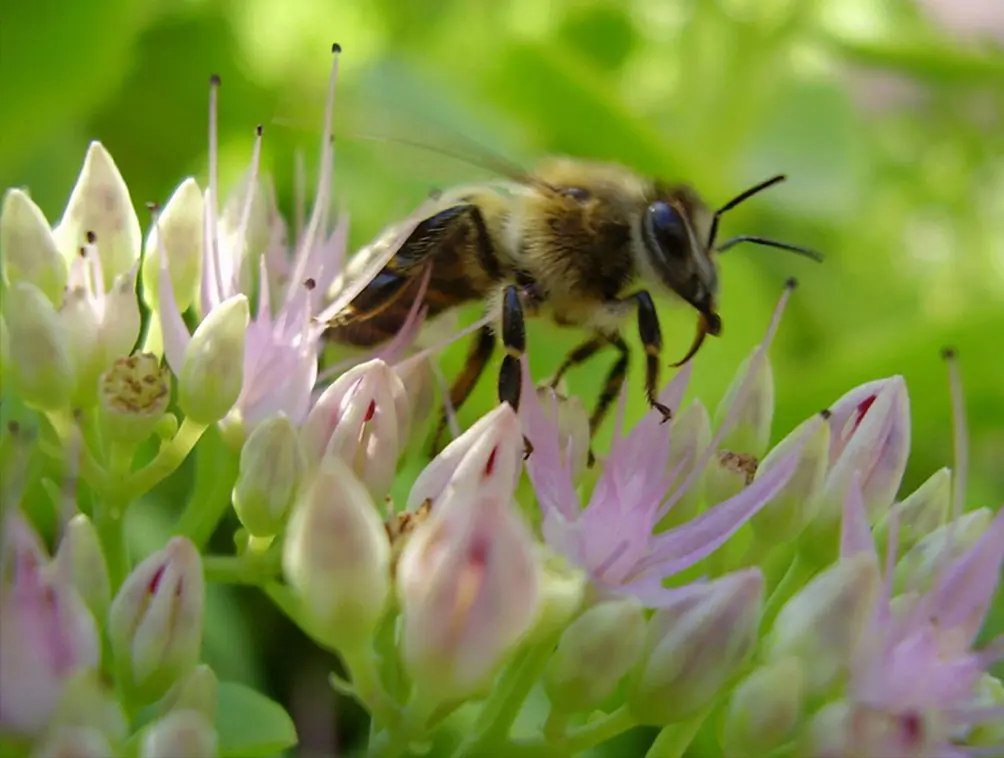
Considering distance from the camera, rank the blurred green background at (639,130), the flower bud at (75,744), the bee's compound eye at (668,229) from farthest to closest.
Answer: the blurred green background at (639,130)
the bee's compound eye at (668,229)
the flower bud at (75,744)

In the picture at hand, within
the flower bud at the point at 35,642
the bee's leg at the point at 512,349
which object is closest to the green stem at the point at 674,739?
the bee's leg at the point at 512,349

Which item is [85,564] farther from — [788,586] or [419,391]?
[788,586]

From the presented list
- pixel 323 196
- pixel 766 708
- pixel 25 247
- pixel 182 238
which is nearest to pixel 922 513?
pixel 766 708

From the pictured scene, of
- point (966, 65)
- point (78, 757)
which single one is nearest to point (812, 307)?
point (966, 65)

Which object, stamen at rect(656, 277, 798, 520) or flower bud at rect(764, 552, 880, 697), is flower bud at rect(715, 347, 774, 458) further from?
flower bud at rect(764, 552, 880, 697)

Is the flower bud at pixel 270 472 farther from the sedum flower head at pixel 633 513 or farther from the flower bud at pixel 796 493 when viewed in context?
the flower bud at pixel 796 493
